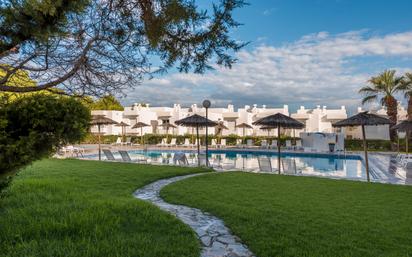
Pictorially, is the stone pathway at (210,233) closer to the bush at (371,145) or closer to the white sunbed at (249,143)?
the white sunbed at (249,143)

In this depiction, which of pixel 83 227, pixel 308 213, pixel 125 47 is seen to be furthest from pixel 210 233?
pixel 125 47

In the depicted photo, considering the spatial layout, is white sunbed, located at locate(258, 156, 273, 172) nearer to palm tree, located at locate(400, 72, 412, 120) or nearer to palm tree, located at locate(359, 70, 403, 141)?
palm tree, located at locate(359, 70, 403, 141)

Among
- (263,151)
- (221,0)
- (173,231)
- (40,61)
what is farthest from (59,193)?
(263,151)

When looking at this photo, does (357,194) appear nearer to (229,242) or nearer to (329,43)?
(229,242)

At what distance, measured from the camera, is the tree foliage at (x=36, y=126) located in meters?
2.80

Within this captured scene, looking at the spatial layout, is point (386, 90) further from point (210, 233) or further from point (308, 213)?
point (210, 233)

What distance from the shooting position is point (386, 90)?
2605cm

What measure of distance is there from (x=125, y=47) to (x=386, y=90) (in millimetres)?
26708

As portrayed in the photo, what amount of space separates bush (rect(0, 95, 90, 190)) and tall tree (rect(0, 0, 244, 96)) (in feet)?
1.48

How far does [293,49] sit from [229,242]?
52.5ft

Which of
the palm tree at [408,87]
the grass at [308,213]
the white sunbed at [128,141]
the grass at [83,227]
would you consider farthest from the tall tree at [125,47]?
the white sunbed at [128,141]

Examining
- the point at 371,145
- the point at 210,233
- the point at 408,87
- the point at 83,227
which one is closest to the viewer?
the point at 83,227

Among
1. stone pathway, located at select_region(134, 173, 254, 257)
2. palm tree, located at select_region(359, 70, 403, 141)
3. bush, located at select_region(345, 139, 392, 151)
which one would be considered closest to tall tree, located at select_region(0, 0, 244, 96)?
stone pathway, located at select_region(134, 173, 254, 257)

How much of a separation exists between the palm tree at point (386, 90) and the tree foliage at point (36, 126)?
27621mm
